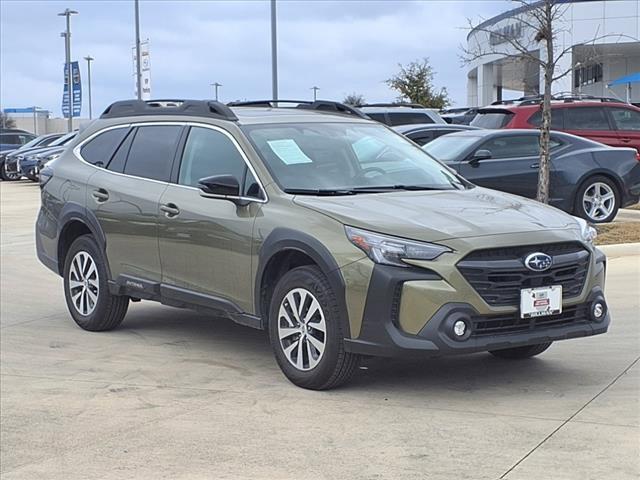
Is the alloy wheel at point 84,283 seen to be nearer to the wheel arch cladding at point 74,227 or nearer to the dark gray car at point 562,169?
the wheel arch cladding at point 74,227

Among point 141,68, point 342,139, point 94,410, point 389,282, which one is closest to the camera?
point 389,282

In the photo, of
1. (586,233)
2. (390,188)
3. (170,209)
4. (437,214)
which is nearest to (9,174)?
(170,209)

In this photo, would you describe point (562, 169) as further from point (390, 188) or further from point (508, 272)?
point (508, 272)

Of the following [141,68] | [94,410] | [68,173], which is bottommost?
[94,410]

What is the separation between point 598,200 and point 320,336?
8.77 meters

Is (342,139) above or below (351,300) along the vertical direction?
above

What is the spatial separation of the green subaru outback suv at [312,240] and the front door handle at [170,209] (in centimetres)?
1

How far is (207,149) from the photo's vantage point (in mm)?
7535

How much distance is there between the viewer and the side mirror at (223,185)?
270 inches

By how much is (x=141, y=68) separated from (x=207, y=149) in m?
24.8

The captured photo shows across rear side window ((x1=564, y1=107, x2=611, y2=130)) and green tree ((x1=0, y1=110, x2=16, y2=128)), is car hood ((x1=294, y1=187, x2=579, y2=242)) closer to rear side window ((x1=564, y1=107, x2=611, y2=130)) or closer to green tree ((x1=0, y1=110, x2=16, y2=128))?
rear side window ((x1=564, y1=107, x2=611, y2=130))

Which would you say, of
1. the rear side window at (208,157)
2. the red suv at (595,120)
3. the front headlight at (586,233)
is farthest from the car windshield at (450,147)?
the front headlight at (586,233)

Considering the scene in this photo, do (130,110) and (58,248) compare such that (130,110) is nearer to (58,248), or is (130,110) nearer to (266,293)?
(58,248)

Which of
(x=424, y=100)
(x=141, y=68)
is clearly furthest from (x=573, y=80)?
(x=141, y=68)
